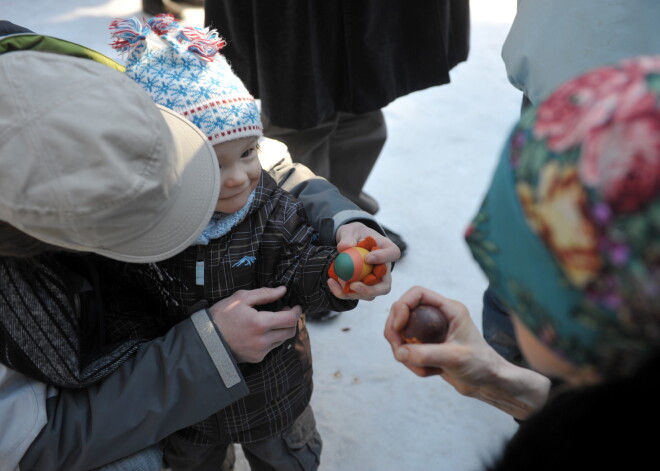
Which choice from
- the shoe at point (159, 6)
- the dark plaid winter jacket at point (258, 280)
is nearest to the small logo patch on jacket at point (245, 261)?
the dark plaid winter jacket at point (258, 280)

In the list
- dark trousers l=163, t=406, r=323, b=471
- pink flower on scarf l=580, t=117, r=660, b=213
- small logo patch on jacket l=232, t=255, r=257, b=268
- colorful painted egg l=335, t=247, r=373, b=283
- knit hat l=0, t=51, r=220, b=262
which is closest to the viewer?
pink flower on scarf l=580, t=117, r=660, b=213

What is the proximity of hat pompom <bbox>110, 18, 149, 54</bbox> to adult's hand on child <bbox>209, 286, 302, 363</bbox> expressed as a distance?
1.75 ft

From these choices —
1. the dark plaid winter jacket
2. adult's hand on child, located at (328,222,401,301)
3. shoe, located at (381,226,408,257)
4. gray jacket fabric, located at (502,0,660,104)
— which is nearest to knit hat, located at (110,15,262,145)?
the dark plaid winter jacket

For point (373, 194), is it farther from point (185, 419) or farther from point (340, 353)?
point (185, 419)

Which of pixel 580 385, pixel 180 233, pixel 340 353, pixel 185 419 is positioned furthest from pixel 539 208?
pixel 340 353

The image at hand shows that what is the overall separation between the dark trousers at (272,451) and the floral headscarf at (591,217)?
940 mm

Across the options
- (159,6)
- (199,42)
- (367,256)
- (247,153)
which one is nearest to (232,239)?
(247,153)

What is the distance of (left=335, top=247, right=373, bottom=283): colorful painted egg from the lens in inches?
46.5

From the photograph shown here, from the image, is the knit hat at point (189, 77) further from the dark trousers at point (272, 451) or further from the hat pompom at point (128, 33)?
the dark trousers at point (272, 451)

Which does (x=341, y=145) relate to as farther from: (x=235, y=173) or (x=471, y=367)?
(x=471, y=367)

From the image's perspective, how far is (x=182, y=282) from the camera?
1294mm

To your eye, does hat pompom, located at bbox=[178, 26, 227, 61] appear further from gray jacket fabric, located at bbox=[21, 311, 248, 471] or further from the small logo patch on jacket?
gray jacket fabric, located at bbox=[21, 311, 248, 471]

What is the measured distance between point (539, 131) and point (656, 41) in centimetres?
68

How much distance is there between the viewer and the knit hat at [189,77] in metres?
1.21
